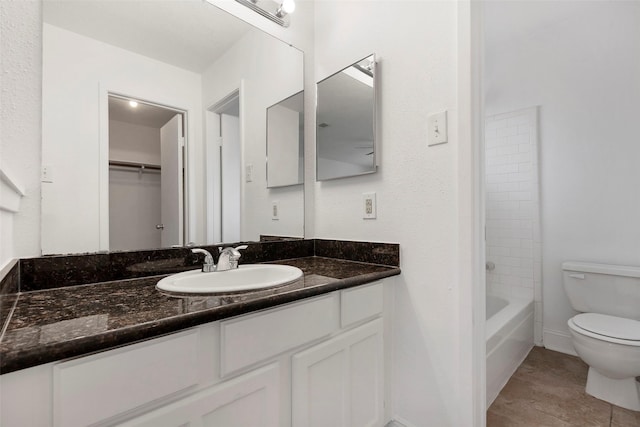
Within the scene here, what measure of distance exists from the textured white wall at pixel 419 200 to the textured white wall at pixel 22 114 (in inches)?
48.0

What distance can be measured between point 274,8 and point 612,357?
2.57 m

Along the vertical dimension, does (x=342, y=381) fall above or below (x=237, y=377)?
below

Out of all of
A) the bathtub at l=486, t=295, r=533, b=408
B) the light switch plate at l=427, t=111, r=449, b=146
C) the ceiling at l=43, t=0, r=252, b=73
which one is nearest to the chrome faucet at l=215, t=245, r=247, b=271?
the ceiling at l=43, t=0, r=252, b=73

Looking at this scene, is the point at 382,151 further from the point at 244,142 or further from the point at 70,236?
the point at 70,236

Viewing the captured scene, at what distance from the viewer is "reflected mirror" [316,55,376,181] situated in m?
1.39

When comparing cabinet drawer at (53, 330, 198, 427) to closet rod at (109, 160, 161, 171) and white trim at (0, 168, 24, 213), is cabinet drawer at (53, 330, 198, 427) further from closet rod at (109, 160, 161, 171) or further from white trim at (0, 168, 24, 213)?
closet rod at (109, 160, 161, 171)

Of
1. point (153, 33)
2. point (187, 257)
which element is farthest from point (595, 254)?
point (153, 33)

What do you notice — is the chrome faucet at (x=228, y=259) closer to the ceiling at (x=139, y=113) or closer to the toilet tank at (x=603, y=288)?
the ceiling at (x=139, y=113)

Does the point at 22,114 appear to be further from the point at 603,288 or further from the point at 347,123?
the point at 603,288

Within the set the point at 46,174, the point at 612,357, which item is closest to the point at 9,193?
the point at 46,174

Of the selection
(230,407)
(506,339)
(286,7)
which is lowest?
(506,339)

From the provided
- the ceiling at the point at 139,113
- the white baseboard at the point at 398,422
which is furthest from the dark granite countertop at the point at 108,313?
the white baseboard at the point at 398,422

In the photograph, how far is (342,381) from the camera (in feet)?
3.52

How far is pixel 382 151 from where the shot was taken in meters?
1.36
